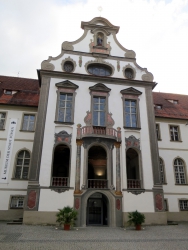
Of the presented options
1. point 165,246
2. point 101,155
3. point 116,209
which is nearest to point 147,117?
point 101,155

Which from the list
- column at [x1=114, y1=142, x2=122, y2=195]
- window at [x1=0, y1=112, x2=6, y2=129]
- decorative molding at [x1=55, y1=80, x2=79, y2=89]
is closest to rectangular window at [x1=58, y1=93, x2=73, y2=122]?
decorative molding at [x1=55, y1=80, x2=79, y2=89]

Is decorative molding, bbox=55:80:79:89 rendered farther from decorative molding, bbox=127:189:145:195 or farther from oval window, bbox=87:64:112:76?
decorative molding, bbox=127:189:145:195

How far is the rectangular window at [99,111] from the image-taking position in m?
18.3

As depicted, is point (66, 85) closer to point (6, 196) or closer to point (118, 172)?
point (118, 172)

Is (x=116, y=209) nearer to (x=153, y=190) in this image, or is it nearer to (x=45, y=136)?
(x=153, y=190)

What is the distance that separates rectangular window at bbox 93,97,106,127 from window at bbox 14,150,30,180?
6621 millimetres

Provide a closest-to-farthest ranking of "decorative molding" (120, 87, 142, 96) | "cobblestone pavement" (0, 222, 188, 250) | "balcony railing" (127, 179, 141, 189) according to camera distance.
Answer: "cobblestone pavement" (0, 222, 188, 250)
"balcony railing" (127, 179, 141, 189)
"decorative molding" (120, 87, 142, 96)

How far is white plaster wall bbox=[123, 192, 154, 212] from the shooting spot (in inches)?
626

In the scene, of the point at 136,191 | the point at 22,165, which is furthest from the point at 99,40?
the point at 136,191

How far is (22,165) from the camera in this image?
60.8 feet

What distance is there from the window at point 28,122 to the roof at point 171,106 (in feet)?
40.7

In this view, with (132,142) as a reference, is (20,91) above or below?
above

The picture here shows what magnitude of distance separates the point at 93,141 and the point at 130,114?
4.55 metres

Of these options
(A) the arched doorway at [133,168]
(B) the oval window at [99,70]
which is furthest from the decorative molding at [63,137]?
(B) the oval window at [99,70]
